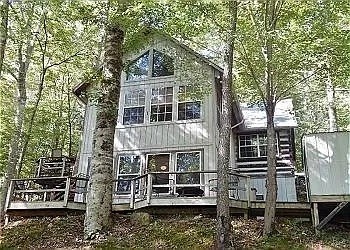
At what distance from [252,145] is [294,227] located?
6318mm

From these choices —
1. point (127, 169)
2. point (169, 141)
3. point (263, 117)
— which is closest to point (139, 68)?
point (169, 141)

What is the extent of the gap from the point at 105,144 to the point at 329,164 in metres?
6.16

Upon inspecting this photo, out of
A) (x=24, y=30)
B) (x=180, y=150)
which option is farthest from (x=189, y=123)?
(x=24, y=30)

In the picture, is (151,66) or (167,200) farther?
(151,66)

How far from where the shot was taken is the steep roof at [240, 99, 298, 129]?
1598 cm

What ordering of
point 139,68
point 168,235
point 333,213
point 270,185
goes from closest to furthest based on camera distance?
1. point 168,235
2. point 333,213
3. point 270,185
4. point 139,68

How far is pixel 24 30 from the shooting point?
13.9m

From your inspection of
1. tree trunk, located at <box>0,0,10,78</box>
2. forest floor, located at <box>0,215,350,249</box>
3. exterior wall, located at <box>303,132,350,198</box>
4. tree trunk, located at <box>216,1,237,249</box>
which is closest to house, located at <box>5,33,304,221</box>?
forest floor, located at <box>0,215,350,249</box>

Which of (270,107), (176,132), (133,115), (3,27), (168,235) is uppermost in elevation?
(3,27)

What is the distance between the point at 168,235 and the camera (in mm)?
9492

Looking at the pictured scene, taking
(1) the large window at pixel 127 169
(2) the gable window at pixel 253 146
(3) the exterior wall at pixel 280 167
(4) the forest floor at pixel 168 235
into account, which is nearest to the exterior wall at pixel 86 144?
(1) the large window at pixel 127 169

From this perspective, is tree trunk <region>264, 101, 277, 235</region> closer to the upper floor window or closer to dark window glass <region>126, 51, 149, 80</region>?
the upper floor window

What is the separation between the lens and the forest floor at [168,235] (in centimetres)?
888

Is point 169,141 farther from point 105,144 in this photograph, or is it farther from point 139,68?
point 105,144
